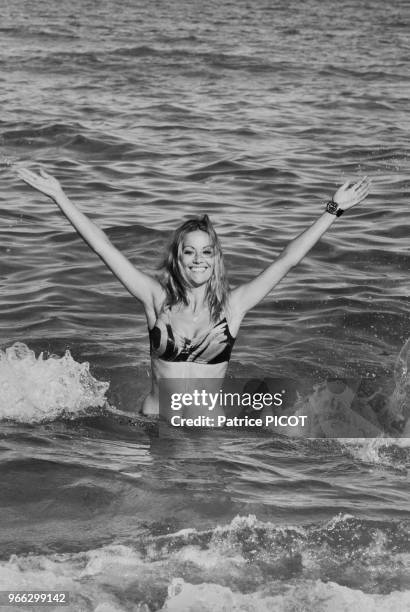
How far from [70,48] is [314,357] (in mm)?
19536

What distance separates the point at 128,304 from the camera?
417 inches

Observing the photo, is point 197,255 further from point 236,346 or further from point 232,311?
point 236,346

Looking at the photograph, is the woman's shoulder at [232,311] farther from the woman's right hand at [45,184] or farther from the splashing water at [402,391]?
the splashing water at [402,391]

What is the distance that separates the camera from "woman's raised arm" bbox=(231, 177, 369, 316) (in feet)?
20.9

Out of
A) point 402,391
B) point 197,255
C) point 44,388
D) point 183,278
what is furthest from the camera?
point 402,391

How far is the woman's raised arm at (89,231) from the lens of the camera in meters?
6.22

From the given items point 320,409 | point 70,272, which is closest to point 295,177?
point 70,272

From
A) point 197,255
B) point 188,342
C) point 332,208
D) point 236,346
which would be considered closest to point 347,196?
point 332,208

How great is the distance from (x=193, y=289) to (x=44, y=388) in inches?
74.5

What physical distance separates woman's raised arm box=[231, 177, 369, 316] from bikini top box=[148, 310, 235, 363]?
0.35 meters

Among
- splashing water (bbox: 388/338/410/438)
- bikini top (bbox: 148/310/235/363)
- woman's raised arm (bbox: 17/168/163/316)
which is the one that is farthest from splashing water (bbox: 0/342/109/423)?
splashing water (bbox: 388/338/410/438)

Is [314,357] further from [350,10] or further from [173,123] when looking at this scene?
[350,10]

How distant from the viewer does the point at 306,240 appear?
638 centimetres

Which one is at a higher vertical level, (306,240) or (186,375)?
(306,240)
